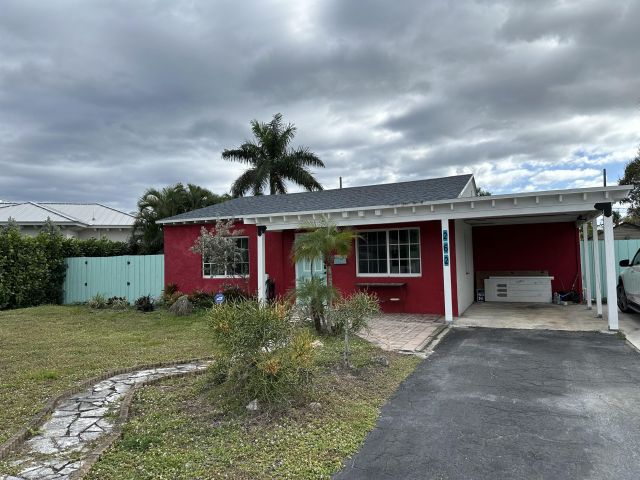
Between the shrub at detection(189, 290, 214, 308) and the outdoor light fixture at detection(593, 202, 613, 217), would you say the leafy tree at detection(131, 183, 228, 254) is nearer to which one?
the shrub at detection(189, 290, 214, 308)

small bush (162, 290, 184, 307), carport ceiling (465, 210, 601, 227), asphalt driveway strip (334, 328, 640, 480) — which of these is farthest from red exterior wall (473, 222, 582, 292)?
small bush (162, 290, 184, 307)

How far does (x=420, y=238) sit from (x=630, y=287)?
4757 millimetres

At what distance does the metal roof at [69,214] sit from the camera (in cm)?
2191

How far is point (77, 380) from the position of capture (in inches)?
206

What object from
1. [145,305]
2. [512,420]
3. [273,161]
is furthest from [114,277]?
[273,161]

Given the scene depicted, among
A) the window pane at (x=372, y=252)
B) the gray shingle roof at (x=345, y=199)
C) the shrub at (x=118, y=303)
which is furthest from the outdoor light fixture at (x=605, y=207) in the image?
the shrub at (x=118, y=303)

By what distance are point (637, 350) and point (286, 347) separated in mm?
5712

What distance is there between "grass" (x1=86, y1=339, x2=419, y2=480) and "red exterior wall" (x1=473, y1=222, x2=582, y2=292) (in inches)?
376

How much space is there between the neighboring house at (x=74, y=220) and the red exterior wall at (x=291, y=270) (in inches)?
436

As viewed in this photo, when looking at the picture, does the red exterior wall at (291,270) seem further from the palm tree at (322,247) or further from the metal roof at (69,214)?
the metal roof at (69,214)

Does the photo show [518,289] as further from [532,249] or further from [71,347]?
[71,347]

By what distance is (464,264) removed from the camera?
38.0ft

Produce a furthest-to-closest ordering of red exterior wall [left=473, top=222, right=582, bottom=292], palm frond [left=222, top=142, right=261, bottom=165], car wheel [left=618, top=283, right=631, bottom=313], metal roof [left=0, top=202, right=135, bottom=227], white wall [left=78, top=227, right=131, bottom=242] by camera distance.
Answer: palm frond [left=222, top=142, right=261, bottom=165], white wall [left=78, top=227, right=131, bottom=242], metal roof [left=0, top=202, right=135, bottom=227], red exterior wall [left=473, top=222, right=582, bottom=292], car wheel [left=618, top=283, right=631, bottom=313]

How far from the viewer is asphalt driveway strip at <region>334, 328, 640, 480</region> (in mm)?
2938
